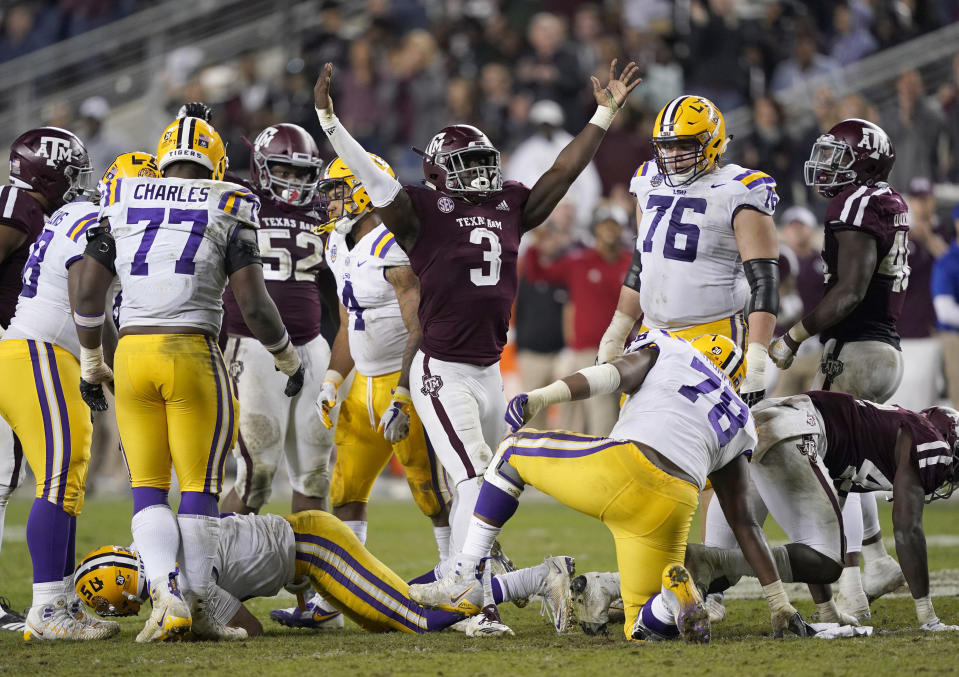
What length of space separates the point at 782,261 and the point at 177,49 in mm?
8444

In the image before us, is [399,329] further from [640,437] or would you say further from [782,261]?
[782,261]

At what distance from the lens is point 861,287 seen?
5.68 metres

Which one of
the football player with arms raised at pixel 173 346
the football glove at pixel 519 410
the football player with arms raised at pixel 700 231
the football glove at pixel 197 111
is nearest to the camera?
the football glove at pixel 519 410

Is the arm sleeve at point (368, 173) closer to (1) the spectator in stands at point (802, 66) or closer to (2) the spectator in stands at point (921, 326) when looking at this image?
(2) the spectator in stands at point (921, 326)

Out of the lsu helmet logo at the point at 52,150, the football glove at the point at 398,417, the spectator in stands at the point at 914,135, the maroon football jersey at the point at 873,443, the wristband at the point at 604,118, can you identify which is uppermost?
the spectator in stands at the point at 914,135

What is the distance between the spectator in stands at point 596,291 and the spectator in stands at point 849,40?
11.1 ft

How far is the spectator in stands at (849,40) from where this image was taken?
12773 millimetres

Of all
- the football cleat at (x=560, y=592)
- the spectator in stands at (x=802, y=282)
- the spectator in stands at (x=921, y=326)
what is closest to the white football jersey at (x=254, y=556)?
the football cleat at (x=560, y=592)

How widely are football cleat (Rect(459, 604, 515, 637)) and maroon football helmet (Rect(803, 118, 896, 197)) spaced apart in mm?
2649

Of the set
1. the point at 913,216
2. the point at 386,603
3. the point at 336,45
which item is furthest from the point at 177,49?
the point at 386,603

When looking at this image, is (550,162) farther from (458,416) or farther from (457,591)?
(457,591)

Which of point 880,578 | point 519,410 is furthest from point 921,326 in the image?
point 519,410

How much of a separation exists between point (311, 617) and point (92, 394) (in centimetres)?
136

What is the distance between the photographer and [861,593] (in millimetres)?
5484
